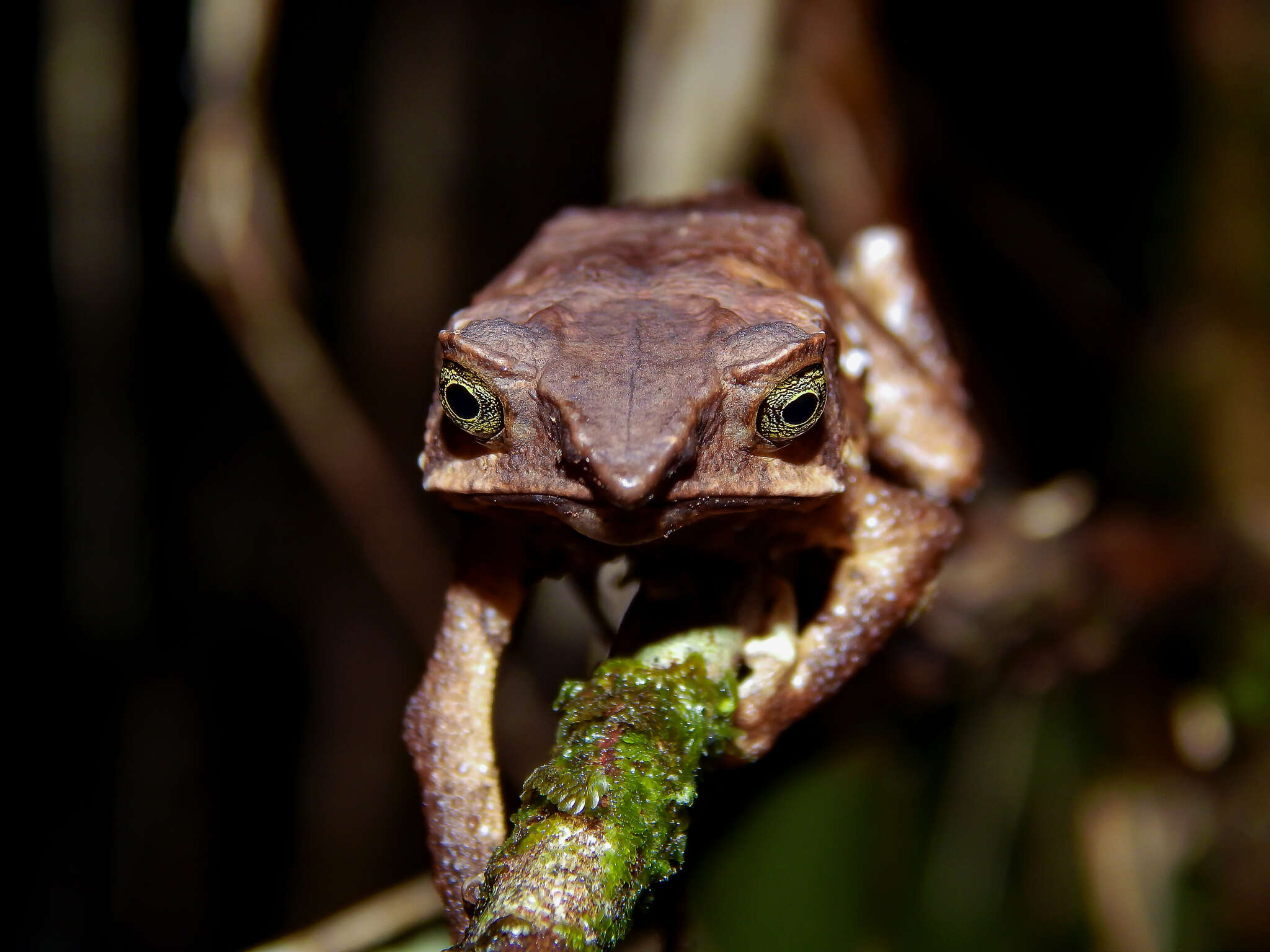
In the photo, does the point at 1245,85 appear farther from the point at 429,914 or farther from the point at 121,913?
the point at 121,913

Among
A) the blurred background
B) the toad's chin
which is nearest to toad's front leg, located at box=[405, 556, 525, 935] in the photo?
the toad's chin

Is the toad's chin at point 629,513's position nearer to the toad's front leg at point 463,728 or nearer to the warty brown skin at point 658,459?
the warty brown skin at point 658,459

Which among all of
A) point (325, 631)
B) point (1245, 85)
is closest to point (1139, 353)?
point (1245, 85)

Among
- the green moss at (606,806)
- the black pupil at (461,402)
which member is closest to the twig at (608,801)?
the green moss at (606,806)

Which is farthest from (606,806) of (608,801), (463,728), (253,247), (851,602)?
(253,247)

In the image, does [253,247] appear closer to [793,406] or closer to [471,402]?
[471,402]

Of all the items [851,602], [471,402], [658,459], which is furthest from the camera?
[851,602]

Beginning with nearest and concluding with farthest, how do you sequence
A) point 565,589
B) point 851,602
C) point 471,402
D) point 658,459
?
point 658,459 < point 471,402 < point 851,602 < point 565,589

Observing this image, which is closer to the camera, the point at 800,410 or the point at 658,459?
the point at 658,459

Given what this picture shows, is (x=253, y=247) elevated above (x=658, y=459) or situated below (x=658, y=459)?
below
